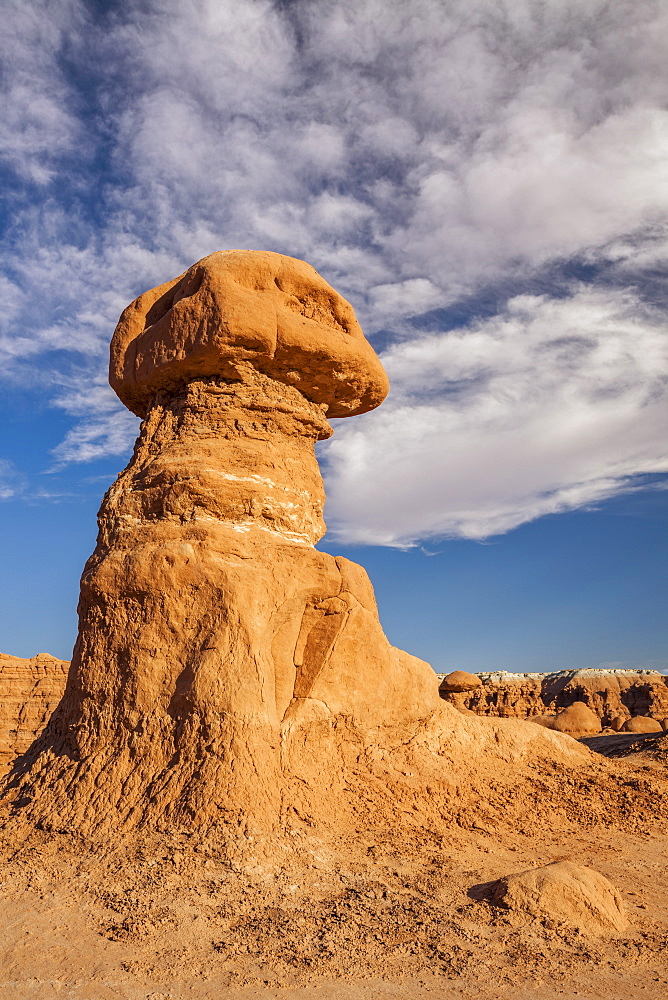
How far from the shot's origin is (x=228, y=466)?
276 inches

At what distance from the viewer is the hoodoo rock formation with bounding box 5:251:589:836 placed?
587cm

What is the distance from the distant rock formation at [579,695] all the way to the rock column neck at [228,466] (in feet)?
115

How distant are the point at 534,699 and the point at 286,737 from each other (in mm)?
43576

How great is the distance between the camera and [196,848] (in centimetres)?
514

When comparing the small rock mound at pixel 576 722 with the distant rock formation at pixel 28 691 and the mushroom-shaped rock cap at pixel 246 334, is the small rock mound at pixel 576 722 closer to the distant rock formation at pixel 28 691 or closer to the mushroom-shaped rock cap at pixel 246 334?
the distant rock formation at pixel 28 691

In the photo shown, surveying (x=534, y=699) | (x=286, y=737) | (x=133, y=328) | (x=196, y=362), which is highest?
(x=534, y=699)

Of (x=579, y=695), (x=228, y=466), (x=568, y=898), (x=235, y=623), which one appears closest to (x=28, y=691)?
(x=228, y=466)

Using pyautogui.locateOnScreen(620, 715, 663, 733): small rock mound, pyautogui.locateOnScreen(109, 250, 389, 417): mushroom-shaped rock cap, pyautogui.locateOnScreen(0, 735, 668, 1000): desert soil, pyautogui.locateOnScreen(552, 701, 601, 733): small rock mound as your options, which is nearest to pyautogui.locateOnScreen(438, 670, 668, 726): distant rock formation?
pyautogui.locateOnScreen(552, 701, 601, 733): small rock mound

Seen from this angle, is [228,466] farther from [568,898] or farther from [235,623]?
[568,898]

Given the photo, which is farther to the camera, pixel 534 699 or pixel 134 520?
pixel 534 699

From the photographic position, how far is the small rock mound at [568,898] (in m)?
4.52

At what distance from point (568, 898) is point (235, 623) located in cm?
337

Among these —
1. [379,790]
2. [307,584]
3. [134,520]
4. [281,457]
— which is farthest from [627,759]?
[134,520]

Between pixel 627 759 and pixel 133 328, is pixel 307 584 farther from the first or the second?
pixel 627 759
